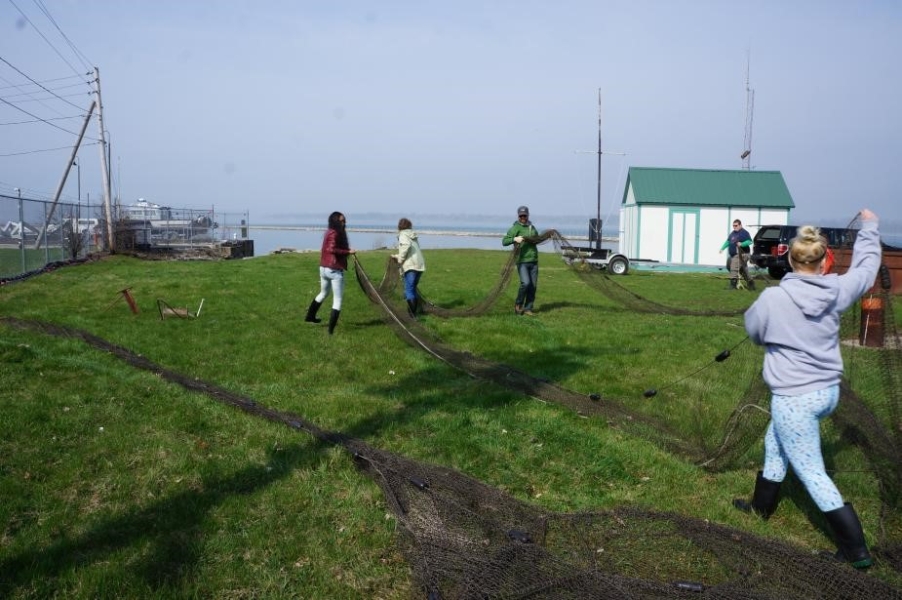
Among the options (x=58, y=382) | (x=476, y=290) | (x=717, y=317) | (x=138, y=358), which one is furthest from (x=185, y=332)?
(x=717, y=317)

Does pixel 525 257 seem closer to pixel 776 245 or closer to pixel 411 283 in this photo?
pixel 411 283

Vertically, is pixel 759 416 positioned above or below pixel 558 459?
above

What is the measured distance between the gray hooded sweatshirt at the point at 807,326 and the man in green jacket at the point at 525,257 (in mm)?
9548

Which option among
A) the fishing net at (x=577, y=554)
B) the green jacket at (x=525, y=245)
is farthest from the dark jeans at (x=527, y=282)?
the fishing net at (x=577, y=554)

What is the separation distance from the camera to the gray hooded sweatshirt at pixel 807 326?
4.54 m

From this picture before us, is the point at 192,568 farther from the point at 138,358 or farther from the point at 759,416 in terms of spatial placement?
the point at 138,358

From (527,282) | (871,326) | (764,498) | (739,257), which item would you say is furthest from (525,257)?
(764,498)

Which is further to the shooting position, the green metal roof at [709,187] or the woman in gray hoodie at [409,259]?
the green metal roof at [709,187]

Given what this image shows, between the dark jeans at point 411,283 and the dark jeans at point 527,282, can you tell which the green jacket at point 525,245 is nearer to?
the dark jeans at point 527,282

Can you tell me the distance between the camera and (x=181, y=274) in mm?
21438

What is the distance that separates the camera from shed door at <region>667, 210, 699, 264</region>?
31.4m

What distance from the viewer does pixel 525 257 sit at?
14.4m

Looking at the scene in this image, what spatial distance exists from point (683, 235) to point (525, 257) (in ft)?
62.2

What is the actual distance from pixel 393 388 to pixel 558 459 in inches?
104
